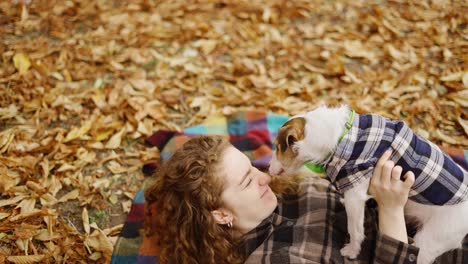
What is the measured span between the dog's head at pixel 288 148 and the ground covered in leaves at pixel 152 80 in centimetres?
141

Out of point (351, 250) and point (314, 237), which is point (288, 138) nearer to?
point (314, 237)

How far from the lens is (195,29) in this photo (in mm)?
5645

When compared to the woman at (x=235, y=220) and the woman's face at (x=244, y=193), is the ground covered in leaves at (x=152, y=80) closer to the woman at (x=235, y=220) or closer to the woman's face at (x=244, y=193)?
the woman at (x=235, y=220)

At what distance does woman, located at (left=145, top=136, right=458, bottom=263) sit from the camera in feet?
8.63

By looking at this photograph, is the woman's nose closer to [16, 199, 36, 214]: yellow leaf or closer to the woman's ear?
the woman's ear

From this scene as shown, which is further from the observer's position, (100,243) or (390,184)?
(100,243)

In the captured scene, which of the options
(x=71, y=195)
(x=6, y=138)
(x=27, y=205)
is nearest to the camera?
(x=27, y=205)

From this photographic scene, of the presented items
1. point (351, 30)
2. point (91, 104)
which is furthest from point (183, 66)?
point (351, 30)

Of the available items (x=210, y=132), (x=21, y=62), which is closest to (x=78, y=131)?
(x=210, y=132)

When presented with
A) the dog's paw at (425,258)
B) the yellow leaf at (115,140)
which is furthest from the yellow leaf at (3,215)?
the dog's paw at (425,258)

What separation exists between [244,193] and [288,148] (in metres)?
0.39

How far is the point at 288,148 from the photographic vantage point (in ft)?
8.59

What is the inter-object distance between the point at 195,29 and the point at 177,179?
3284 mm

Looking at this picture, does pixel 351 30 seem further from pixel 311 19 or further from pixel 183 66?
pixel 183 66
